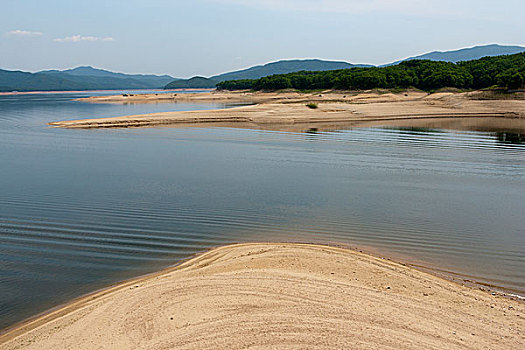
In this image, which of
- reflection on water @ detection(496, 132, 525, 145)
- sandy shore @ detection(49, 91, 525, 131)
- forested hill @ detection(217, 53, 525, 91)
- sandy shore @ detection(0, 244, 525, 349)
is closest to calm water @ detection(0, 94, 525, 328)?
sandy shore @ detection(0, 244, 525, 349)

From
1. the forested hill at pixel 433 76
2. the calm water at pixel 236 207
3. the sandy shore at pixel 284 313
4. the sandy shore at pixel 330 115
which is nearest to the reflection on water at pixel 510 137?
the calm water at pixel 236 207

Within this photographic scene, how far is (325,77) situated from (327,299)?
99.6 meters

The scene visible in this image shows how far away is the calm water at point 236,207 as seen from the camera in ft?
32.7

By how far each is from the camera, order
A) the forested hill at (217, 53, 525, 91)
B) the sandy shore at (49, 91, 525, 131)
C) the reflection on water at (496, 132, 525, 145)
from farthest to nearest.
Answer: the forested hill at (217, 53, 525, 91) < the sandy shore at (49, 91, 525, 131) < the reflection on water at (496, 132, 525, 145)

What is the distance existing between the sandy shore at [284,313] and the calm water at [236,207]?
130cm

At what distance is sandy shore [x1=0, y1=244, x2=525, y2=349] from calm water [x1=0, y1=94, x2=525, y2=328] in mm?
1300

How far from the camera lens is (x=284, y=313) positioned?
7098 millimetres

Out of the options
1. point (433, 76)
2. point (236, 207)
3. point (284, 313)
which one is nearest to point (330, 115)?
point (236, 207)

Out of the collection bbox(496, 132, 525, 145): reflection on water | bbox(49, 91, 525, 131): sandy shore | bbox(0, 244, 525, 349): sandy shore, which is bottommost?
bbox(0, 244, 525, 349): sandy shore

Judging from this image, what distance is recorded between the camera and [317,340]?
249 inches

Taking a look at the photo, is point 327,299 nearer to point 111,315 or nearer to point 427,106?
point 111,315

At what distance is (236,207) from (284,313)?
7.64 m

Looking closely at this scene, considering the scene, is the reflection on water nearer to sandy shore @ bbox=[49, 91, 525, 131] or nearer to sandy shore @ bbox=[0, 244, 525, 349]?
sandy shore @ bbox=[49, 91, 525, 131]

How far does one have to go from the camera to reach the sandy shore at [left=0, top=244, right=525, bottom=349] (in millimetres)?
6359
